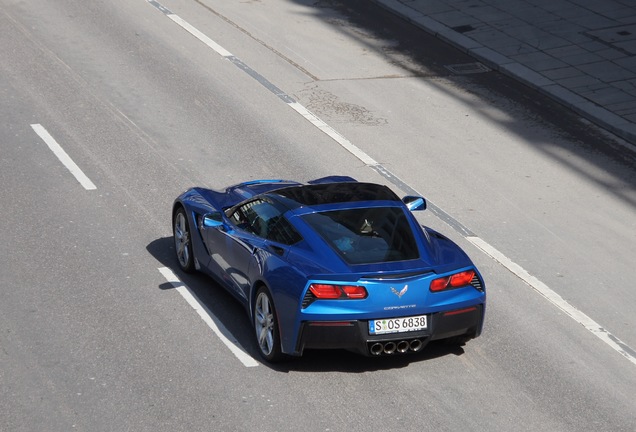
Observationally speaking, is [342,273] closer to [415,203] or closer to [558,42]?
[415,203]

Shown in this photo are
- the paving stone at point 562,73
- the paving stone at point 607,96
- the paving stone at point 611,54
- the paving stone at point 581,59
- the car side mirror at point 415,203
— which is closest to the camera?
the car side mirror at point 415,203

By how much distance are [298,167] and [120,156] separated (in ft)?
7.76

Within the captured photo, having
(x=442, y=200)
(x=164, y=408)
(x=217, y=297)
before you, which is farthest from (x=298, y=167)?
(x=164, y=408)

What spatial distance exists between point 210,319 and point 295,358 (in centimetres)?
111

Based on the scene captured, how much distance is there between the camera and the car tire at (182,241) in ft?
37.6

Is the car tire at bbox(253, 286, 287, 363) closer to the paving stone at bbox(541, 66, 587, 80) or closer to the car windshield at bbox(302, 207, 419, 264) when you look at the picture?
the car windshield at bbox(302, 207, 419, 264)

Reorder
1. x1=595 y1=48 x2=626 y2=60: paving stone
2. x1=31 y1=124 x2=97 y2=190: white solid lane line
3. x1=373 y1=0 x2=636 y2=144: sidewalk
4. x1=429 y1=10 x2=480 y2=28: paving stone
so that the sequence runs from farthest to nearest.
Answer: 1. x1=429 y1=10 x2=480 y2=28: paving stone
2. x1=595 y1=48 x2=626 y2=60: paving stone
3. x1=373 y1=0 x2=636 y2=144: sidewalk
4. x1=31 y1=124 x2=97 y2=190: white solid lane line

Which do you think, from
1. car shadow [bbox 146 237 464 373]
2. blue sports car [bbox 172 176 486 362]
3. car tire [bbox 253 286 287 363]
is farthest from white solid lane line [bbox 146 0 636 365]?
car tire [bbox 253 286 287 363]

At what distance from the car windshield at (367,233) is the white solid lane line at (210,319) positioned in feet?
4.07

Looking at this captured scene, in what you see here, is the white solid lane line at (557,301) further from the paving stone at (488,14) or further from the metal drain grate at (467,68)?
the paving stone at (488,14)

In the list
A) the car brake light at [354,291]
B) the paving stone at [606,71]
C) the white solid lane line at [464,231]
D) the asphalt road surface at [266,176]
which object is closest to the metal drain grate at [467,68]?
the asphalt road surface at [266,176]

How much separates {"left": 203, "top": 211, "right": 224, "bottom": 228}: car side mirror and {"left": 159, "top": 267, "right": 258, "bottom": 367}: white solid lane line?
2.41 feet

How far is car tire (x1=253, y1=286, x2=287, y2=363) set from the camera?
9406 millimetres

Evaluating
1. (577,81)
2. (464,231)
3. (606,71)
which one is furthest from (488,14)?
(464,231)
